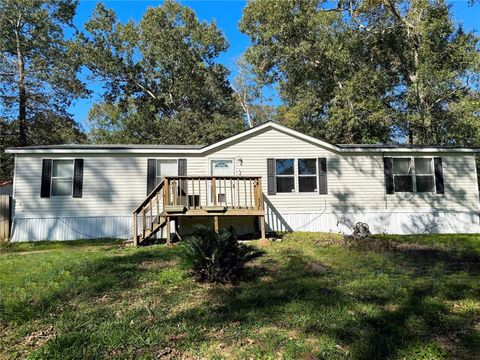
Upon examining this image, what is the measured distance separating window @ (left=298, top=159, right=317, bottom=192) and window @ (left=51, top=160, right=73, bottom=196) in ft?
26.4

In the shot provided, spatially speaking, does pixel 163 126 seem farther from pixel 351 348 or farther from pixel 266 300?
pixel 351 348

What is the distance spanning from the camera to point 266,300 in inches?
183

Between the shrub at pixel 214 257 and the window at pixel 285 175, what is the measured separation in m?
6.40

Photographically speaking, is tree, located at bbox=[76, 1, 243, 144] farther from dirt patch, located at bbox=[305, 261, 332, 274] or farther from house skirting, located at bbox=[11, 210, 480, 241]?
dirt patch, located at bbox=[305, 261, 332, 274]

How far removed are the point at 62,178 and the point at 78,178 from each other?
558 millimetres

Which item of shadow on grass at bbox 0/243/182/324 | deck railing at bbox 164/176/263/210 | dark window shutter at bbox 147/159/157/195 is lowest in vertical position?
shadow on grass at bbox 0/243/182/324

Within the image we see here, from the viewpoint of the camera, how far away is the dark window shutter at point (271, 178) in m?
12.2

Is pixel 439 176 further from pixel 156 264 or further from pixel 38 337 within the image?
pixel 38 337

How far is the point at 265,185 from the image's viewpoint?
39.9ft

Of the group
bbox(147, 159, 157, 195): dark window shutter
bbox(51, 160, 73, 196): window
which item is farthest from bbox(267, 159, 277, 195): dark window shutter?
bbox(51, 160, 73, 196): window

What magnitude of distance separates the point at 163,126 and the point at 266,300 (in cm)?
2072

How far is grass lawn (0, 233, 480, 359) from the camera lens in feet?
11.0

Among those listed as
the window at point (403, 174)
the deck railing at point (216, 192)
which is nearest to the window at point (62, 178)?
the deck railing at point (216, 192)

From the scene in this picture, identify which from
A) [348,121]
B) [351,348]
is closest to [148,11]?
[348,121]
